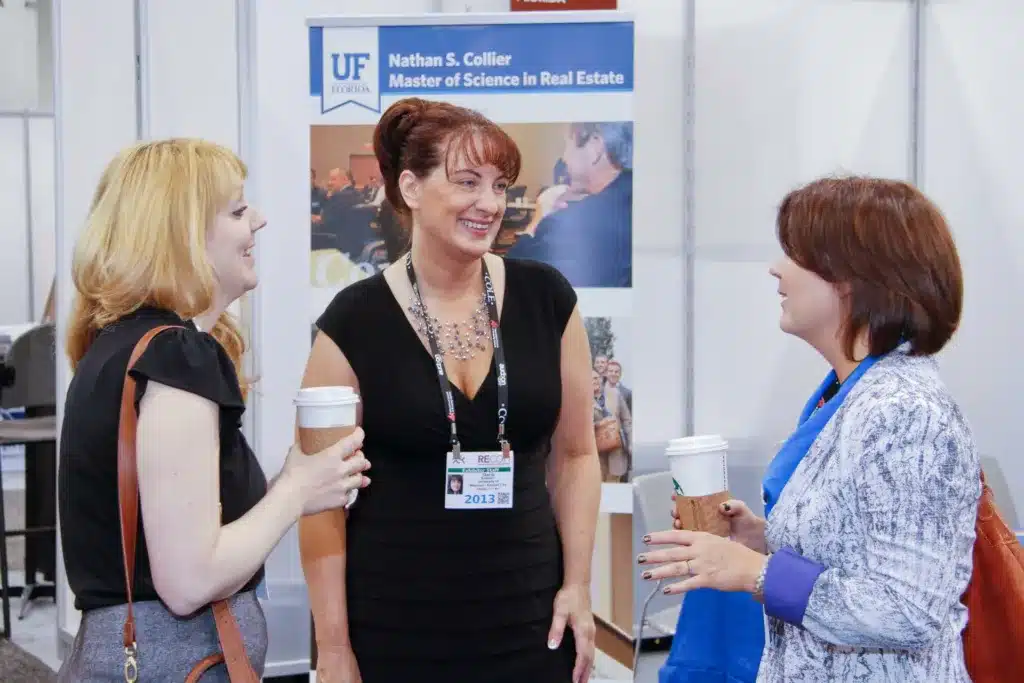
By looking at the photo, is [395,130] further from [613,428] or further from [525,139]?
[613,428]

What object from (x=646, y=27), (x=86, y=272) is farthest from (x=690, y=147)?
(x=86, y=272)

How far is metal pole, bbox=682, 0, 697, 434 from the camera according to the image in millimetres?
4320

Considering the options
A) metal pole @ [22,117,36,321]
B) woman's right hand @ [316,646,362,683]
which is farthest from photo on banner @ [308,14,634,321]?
metal pole @ [22,117,36,321]

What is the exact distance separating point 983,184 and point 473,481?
3.58 m

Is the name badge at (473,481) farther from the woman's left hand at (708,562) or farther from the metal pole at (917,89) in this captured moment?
the metal pole at (917,89)

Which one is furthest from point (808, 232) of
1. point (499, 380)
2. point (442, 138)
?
point (442, 138)

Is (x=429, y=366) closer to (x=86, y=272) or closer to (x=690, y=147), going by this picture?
(x=86, y=272)

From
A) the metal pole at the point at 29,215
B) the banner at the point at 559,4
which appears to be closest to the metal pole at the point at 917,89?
the banner at the point at 559,4

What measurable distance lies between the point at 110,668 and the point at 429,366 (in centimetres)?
75

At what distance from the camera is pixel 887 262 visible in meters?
1.34

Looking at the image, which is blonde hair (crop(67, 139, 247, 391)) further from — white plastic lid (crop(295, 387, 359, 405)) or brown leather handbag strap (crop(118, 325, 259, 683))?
white plastic lid (crop(295, 387, 359, 405))

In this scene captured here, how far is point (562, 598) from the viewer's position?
6.23 feet

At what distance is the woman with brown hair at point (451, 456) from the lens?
1.81m

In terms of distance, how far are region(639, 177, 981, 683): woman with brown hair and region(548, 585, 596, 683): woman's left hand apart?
1.58 ft
